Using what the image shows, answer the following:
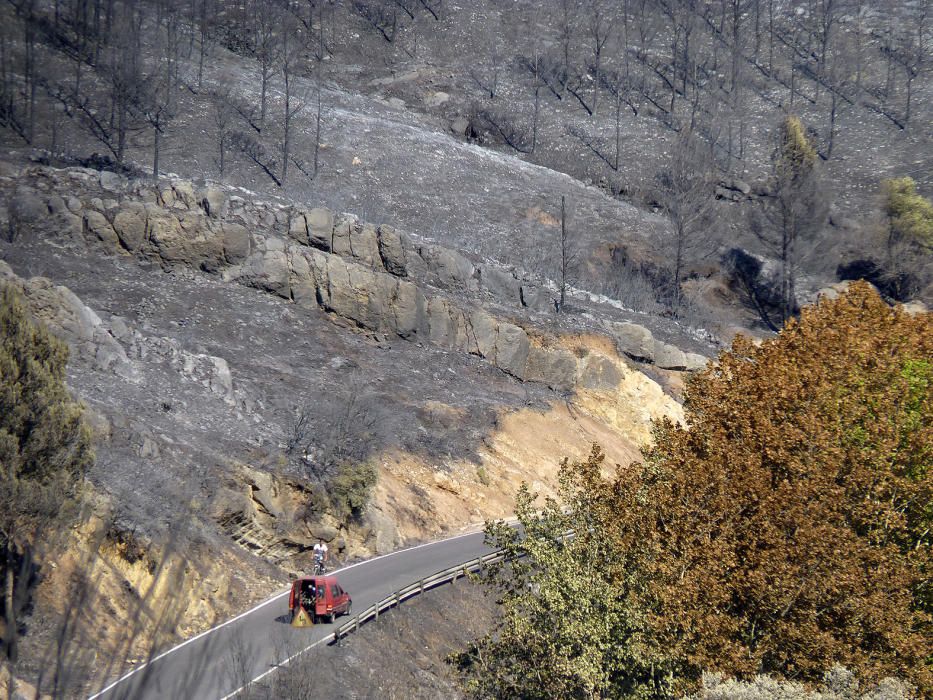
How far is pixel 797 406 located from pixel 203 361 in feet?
67.2

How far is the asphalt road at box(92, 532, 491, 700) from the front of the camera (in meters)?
16.2

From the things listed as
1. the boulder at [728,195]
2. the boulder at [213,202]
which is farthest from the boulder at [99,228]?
the boulder at [728,195]

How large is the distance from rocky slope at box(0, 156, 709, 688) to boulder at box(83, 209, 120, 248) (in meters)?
0.12

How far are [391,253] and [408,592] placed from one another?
23927 millimetres

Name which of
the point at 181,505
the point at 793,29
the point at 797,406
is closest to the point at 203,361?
the point at 181,505

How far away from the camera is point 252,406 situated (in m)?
30.8

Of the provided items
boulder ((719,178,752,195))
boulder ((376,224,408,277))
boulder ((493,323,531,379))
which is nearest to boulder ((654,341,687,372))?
boulder ((493,323,531,379))

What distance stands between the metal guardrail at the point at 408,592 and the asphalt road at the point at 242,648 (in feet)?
1.24

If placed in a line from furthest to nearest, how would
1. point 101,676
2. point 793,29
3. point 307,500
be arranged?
1. point 793,29
2. point 307,500
3. point 101,676

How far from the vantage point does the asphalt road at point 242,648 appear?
53.1ft

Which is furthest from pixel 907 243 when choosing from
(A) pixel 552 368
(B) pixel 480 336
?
(B) pixel 480 336

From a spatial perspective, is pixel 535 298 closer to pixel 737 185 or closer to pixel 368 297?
A: pixel 368 297

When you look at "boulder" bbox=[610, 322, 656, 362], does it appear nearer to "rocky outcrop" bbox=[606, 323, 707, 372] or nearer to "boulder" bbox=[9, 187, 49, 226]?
"rocky outcrop" bbox=[606, 323, 707, 372]

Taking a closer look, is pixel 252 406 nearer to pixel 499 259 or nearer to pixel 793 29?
pixel 499 259
